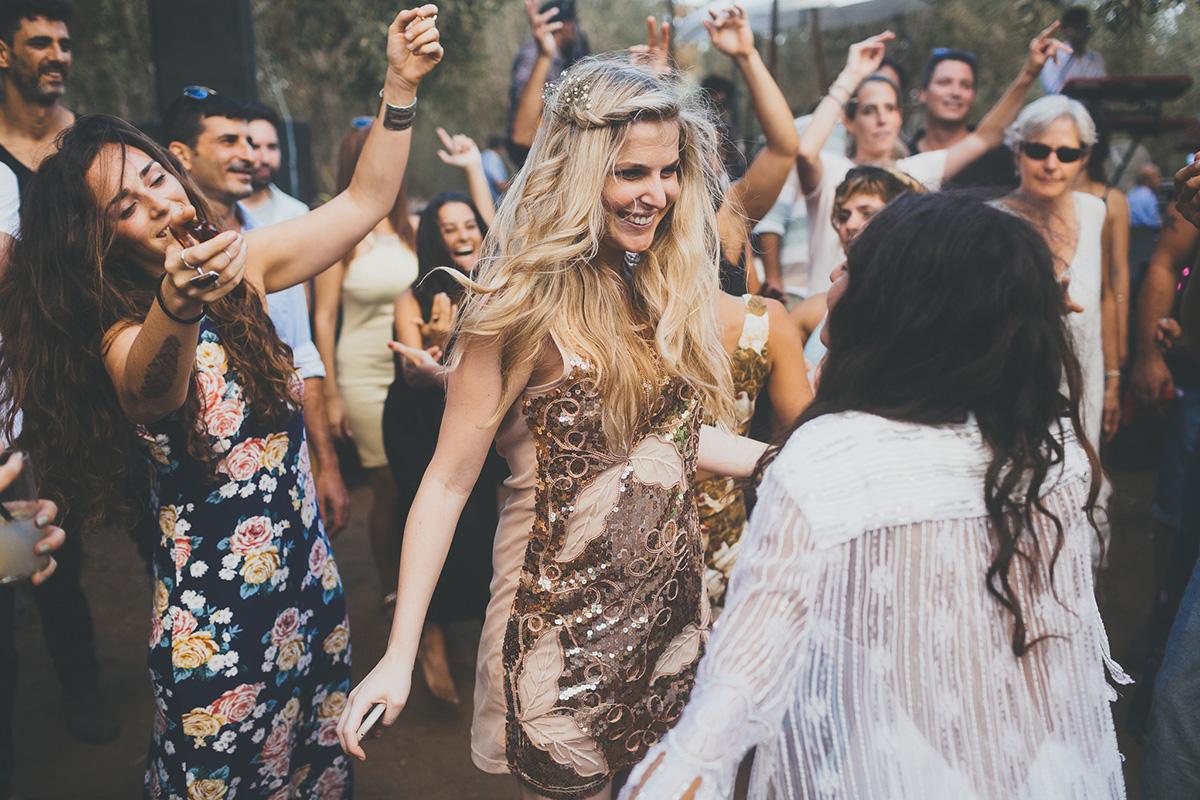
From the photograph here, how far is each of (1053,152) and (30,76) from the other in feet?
12.8

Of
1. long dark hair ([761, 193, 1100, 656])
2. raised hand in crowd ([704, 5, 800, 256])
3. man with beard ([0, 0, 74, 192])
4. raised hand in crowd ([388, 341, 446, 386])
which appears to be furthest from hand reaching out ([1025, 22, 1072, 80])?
man with beard ([0, 0, 74, 192])

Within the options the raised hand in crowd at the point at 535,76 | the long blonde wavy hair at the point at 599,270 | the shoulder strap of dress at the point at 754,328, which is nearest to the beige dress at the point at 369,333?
the raised hand in crowd at the point at 535,76

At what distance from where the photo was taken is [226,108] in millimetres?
3658

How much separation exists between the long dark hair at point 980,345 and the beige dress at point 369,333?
11.1ft

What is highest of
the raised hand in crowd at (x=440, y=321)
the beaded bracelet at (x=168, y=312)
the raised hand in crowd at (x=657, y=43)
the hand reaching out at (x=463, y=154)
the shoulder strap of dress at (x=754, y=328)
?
the raised hand in crowd at (x=657, y=43)

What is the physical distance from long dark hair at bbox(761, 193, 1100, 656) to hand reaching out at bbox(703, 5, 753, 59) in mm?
2012

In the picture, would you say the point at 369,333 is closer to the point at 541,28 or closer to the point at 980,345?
the point at 541,28

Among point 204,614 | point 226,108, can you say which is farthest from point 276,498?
point 226,108

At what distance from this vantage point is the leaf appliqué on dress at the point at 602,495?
1.91 m

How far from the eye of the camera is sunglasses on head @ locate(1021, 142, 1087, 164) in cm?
369

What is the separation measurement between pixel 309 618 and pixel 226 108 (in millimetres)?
2148

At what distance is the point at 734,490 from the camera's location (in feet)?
9.18

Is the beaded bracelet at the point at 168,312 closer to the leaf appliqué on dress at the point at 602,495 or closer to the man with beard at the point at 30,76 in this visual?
the leaf appliqué on dress at the point at 602,495

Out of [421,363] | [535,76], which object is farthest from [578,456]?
[535,76]
